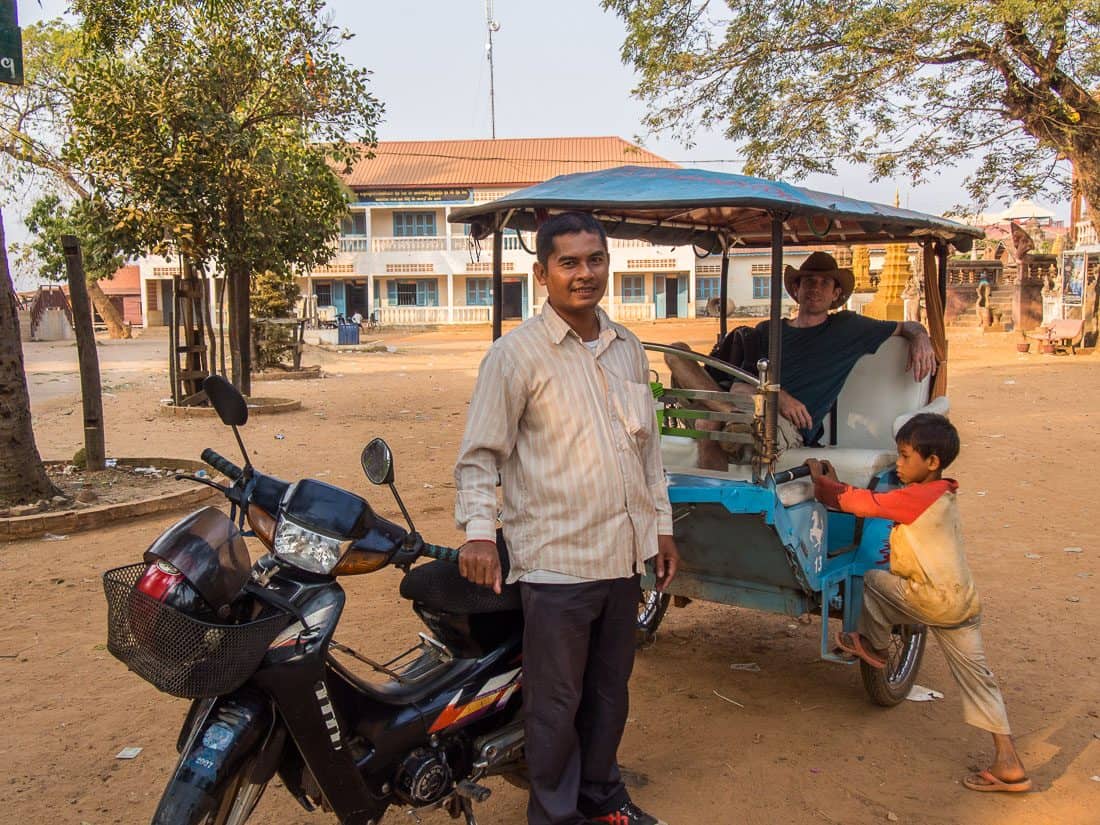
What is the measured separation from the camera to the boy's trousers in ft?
11.2

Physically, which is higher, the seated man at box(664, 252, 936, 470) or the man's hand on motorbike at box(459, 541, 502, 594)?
the seated man at box(664, 252, 936, 470)

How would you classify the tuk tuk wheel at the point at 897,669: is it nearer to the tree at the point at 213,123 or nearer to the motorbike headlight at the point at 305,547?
the motorbike headlight at the point at 305,547

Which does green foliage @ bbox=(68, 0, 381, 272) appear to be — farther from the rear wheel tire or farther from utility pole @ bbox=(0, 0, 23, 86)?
the rear wheel tire

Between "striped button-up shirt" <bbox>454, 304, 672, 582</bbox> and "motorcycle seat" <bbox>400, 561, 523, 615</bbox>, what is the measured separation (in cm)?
19

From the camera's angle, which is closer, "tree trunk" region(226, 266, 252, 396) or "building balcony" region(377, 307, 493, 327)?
"tree trunk" region(226, 266, 252, 396)

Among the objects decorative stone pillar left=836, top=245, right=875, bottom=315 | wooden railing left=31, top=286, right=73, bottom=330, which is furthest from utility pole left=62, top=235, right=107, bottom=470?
wooden railing left=31, top=286, right=73, bottom=330

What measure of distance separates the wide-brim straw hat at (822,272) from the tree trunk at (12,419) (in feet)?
17.3

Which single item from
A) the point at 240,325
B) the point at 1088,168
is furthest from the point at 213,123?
the point at 1088,168

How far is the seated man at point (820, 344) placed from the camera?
15.3 ft

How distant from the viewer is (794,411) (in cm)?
423

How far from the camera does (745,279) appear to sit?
148 feet

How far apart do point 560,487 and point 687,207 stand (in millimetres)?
1501

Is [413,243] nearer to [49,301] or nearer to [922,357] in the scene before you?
[49,301]

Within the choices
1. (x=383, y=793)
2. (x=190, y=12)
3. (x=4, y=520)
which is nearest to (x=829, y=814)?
(x=383, y=793)
